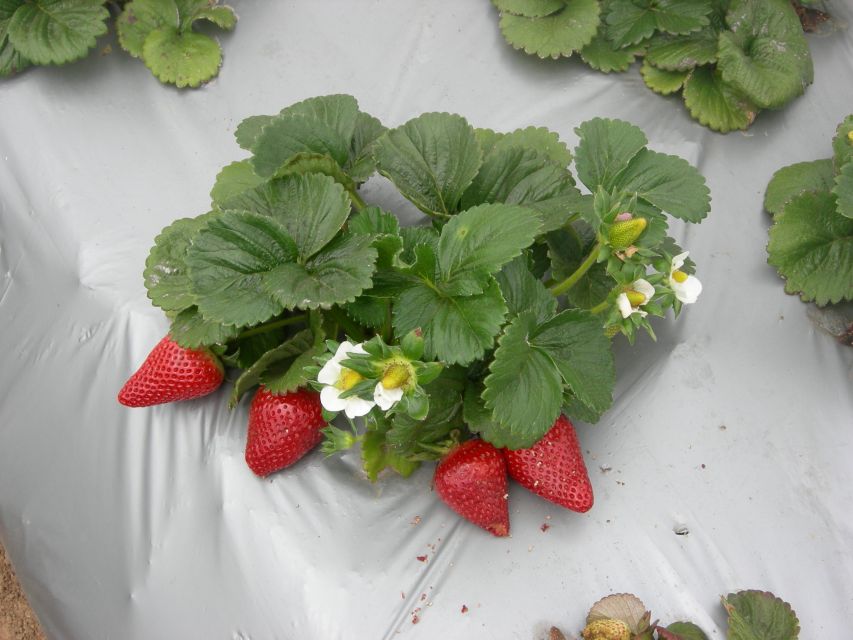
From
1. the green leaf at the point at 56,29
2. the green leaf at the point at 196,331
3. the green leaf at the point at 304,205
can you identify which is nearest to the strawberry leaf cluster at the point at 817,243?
the green leaf at the point at 304,205

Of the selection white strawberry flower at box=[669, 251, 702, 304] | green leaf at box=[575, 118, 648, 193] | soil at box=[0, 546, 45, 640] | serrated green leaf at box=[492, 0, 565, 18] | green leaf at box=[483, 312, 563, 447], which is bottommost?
soil at box=[0, 546, 45, 640]

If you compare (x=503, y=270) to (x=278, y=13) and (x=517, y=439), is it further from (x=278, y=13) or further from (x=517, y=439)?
(x=278, y=13)

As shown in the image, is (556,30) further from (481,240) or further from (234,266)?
(234,266)

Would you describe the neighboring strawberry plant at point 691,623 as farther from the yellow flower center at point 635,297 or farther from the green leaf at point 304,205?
the green leaf at point 304,205

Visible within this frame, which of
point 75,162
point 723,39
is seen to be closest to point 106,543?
point 75,162

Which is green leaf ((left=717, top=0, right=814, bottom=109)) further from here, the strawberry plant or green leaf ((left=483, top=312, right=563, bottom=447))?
green leaf ((left=483, top=312, right=563, bottom=447))

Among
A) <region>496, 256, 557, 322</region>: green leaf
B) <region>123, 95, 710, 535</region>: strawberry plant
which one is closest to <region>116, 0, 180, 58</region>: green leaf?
<region>123, 95, 710, 535</region>: strawberry plant
